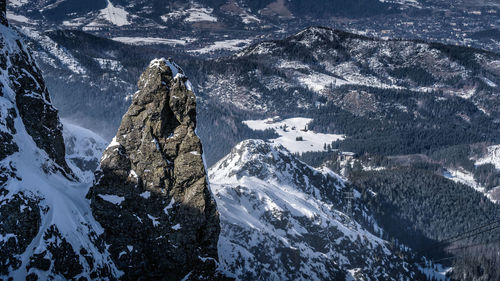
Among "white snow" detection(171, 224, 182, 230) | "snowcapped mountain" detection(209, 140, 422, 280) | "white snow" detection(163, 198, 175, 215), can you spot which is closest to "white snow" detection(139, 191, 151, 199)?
"white snow" detection(163, 198, 175, 215)

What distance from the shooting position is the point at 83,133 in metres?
176

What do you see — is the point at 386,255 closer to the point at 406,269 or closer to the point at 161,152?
the point at 406,269

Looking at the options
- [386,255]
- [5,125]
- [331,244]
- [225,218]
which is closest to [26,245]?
[5,125]

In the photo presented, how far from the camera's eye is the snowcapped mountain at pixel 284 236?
122188 millimetres

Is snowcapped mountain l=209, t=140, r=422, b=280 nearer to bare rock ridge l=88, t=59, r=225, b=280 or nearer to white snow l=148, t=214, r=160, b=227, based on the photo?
bare rock ridge l=88, t=59, r=225, b=280

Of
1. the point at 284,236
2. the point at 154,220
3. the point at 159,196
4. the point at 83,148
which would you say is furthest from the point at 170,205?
the point at 83,148

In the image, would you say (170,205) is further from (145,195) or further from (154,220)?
(145,195)

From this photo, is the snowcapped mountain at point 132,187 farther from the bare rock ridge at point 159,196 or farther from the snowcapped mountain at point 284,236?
the snowcapped mountain at point 284,236

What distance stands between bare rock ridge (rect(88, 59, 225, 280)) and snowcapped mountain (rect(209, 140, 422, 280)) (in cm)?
5063

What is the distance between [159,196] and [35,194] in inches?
428

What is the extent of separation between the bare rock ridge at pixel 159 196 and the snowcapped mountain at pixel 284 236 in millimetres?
50633

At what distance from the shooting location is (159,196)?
50031 mm

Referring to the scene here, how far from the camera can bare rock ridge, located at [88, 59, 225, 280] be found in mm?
49625

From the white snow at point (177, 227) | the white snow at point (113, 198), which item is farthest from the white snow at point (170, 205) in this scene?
the white snow at point (113, 198)
